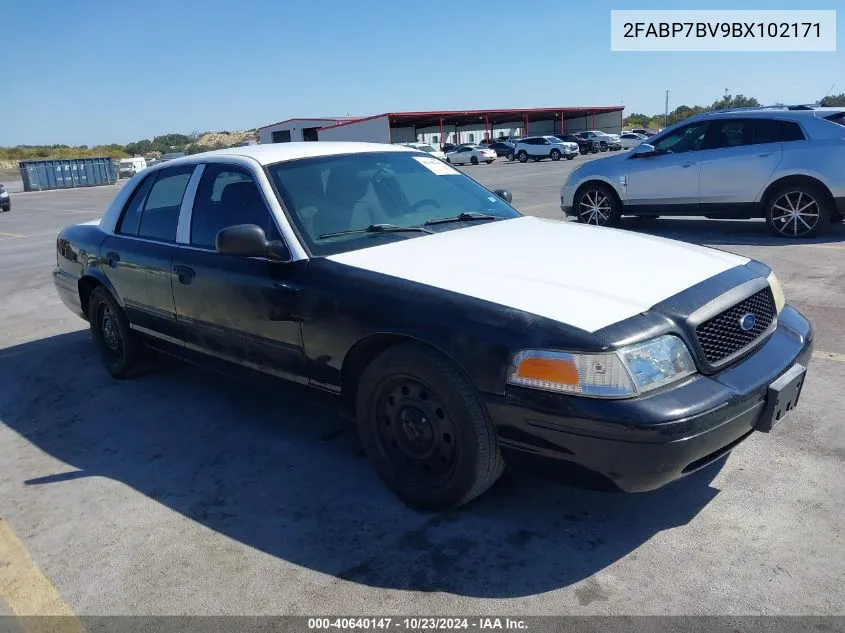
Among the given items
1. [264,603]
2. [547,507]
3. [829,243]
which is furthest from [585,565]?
[829,243]

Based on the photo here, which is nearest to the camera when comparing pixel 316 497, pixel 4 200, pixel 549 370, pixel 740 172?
pixel 549 370

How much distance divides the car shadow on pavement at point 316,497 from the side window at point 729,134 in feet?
22.6

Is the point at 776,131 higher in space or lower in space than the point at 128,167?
lower

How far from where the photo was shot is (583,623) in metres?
2.43

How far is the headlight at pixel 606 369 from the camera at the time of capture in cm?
256

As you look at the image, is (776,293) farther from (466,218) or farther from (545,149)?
(545,149)

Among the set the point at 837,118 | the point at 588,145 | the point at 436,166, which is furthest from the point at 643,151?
the point at 588,145

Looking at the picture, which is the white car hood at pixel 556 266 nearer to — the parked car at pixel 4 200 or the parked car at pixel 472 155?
the parked car at pixel 4 200

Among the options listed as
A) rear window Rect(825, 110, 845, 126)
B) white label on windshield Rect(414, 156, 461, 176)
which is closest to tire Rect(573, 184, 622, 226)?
rear window Rect(825, 110, 845, 126)

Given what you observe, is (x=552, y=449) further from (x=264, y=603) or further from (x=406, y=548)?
(x=264, y=603)

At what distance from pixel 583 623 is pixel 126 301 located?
3.79m

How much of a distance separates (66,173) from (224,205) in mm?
47755

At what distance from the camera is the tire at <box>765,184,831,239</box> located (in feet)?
28.1

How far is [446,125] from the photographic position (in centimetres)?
6444
